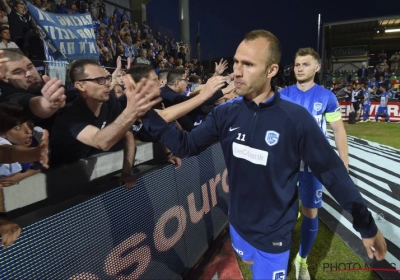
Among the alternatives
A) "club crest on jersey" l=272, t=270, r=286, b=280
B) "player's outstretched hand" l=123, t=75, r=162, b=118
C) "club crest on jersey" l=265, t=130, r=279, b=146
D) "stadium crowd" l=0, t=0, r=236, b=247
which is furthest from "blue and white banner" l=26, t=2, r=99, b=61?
"club crest on jersey" l=272, t=270, r=286, b=280

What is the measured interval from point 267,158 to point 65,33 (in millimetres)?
7377

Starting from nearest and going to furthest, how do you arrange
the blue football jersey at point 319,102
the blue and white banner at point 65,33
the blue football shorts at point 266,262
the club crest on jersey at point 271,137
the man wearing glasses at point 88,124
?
the club crest on jersey at point 271,137
the blue football shorts at point 266,262
the man wearing glasses at point 88,124
the blue football jersey at point 319,102
the blue and white banner at point 65,33

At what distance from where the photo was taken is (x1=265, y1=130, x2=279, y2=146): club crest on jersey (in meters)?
1.88

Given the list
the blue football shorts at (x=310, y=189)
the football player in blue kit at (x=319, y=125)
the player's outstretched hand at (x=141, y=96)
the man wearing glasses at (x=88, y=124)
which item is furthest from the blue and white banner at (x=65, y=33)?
the blue football shorts at (x=310, y=189)

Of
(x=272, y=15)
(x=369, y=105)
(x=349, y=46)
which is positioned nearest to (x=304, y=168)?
(x=369, y=105)

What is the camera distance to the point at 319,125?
10.7 ft

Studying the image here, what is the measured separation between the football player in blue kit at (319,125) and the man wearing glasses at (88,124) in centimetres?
186

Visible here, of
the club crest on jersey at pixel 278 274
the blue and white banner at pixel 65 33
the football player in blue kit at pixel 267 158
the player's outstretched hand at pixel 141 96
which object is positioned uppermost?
the blue and white banner at pixel 65 33

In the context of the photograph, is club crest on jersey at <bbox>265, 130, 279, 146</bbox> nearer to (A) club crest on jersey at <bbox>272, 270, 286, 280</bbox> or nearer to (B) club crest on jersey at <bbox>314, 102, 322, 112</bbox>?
(A) club crest on jersey at <bbox>272, 270, 286, 280</bbox>

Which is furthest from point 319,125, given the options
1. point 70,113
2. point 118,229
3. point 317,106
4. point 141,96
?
point 70,113

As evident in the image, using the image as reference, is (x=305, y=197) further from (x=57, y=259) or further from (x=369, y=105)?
(x=369, y=105)

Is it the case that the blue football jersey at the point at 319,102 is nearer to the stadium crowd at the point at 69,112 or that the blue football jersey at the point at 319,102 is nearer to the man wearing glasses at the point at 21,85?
the stadium crowd at the point at 69,112

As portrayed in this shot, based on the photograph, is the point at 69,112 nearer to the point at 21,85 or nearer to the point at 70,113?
the point at 70,113

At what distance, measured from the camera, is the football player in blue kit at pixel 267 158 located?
182 centimetres
